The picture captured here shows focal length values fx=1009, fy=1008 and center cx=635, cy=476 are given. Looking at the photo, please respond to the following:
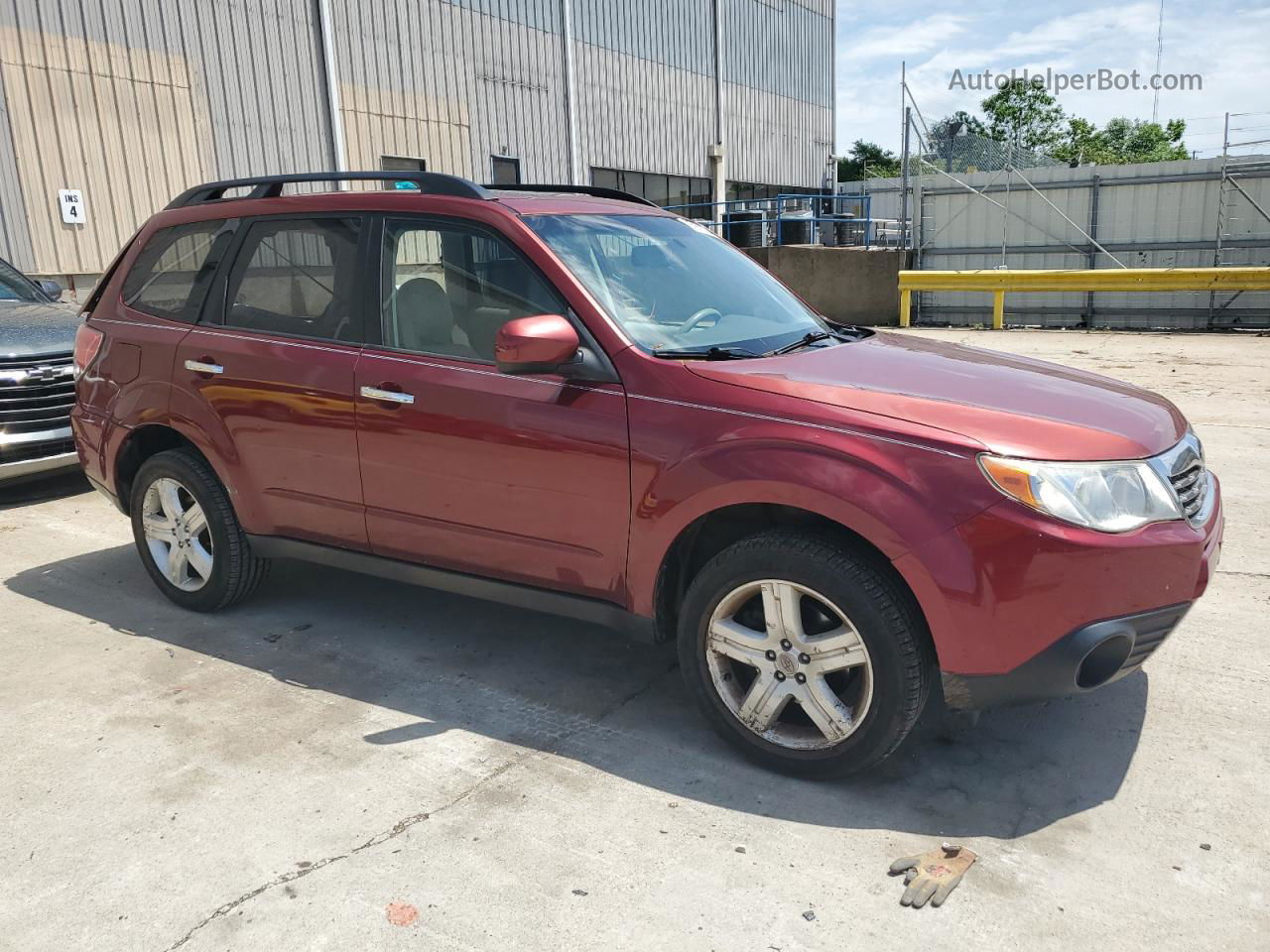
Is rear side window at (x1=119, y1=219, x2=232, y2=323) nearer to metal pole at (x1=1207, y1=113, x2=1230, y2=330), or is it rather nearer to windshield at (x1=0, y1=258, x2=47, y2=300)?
windshield at (x1=0, y1=258, x2=47, y2=300)

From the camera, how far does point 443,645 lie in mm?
4273

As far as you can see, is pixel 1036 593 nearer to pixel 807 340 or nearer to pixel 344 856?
pixel 807 340

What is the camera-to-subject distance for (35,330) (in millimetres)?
7012

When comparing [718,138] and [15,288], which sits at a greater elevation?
[718,138]

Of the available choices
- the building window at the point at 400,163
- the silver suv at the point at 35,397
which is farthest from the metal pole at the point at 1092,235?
the silver suv at the point at 35,397

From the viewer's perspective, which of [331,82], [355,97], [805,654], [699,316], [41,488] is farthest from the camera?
[355,97]

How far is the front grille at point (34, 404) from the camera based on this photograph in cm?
655

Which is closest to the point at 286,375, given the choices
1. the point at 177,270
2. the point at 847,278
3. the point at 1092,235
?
the point at 177,270

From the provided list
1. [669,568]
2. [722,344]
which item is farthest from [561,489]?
[722,344]

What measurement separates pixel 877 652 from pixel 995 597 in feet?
1.20

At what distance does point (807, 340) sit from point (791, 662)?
1302mm

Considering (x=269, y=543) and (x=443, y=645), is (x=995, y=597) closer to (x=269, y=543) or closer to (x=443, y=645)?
(x=443, y=645)

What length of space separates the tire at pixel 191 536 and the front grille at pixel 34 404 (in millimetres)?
2433

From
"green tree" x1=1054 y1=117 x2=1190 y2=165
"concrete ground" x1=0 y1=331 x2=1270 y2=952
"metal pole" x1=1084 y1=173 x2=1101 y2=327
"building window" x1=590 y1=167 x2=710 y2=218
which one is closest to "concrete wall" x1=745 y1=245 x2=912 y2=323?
"metal pole" x1=1084 y1=173 x2=1101 y2=327
